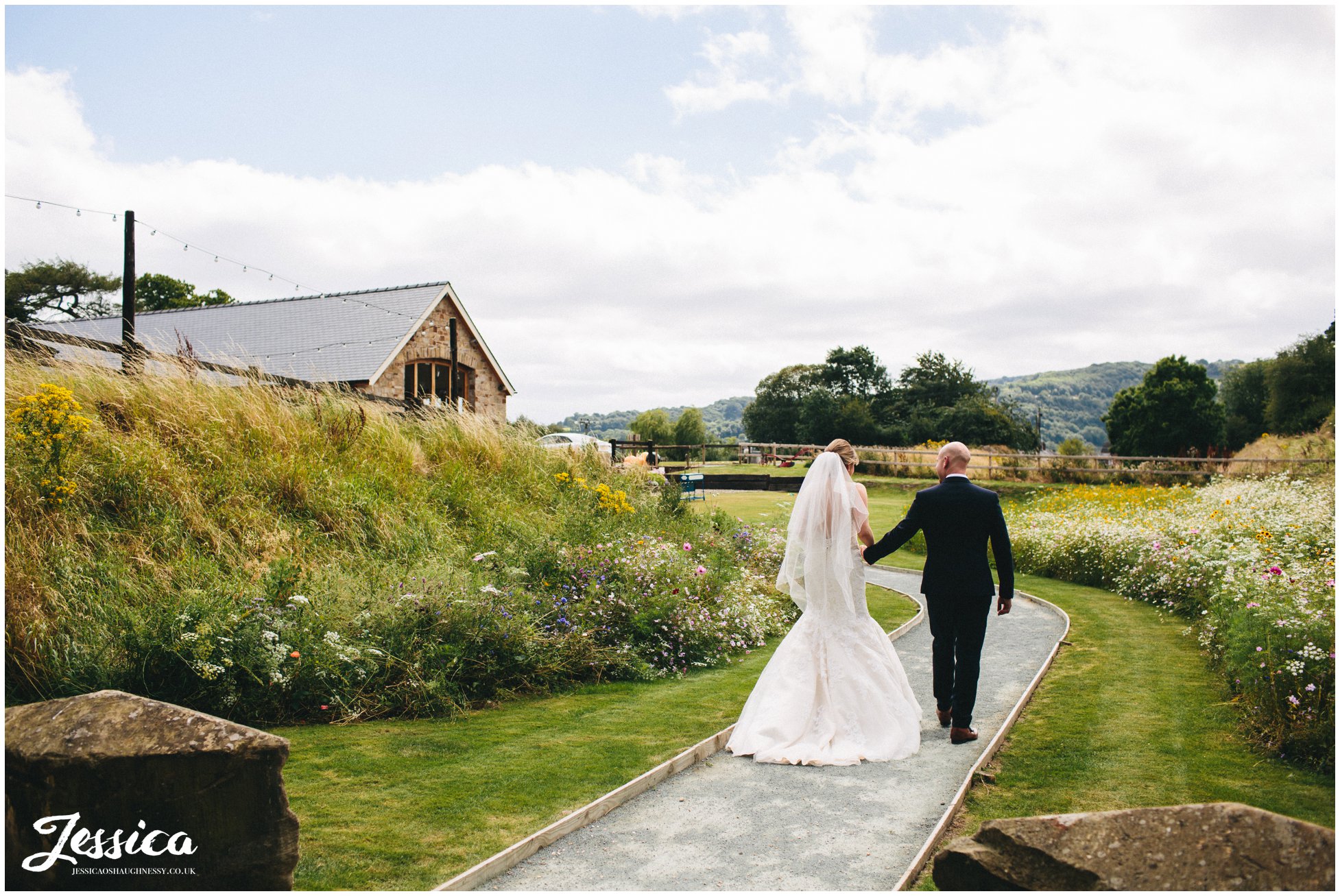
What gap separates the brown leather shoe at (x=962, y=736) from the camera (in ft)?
19.4

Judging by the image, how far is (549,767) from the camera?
5.34m

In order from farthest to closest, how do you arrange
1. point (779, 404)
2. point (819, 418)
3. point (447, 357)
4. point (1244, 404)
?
1. point (779, 404)
2. point (819, 418)
3. point (1244, 404)
4. point (447, 357)

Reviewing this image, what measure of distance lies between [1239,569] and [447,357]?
24.0 metres

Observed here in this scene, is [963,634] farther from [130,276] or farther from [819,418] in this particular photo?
[819,418]

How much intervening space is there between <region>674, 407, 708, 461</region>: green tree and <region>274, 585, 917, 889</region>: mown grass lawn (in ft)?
190

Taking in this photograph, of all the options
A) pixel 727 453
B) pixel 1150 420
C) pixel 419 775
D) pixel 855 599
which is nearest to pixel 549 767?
pixel 419 775

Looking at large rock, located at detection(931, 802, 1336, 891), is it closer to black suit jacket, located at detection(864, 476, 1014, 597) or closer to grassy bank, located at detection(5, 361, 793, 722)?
black suit jacket, located at detection(864, 476, 1014, 597)

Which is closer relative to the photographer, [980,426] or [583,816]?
[583,816]

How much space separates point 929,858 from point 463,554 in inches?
244

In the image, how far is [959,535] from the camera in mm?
5934

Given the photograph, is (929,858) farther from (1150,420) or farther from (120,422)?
(1150,420)

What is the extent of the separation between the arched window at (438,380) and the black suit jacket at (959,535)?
2142 centimetres

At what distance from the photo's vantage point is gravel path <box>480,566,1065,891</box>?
3.94 m

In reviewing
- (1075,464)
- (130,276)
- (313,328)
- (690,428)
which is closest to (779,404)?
(690,428)
